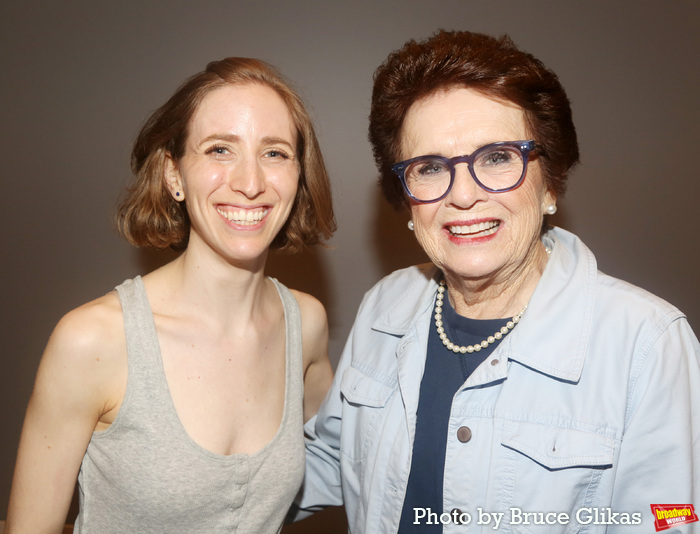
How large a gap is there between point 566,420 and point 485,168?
2.18 feet

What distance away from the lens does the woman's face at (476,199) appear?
1493 mm

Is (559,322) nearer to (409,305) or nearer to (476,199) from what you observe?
(476,199)

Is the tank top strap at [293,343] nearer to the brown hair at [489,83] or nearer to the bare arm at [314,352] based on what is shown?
the bare arm at [314,352]

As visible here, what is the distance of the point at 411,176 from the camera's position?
63.8 inches

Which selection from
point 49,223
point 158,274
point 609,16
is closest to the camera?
point 158,274

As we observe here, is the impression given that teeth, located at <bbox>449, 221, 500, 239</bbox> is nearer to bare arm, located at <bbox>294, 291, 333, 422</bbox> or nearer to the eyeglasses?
the eyeglasses

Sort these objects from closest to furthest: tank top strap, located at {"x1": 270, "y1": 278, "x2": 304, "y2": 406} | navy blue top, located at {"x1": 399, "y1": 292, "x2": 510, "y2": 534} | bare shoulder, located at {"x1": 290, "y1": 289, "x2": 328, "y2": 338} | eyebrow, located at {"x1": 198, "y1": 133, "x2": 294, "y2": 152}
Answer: navy blue top, located at {"x1": 399, "y1": 292, "x2": 510, "y2": 534}, eyebrow, located at {"x1": 198, "y1": 133, "x2": 294, "y2": 152}, tank top strap, located at {"x1": 270, "y1": 278, "x2": 304, "y2": 406}, bare shoulder, located at {"x1": 290, "y1": 289, "x2": 328, "y2": 338}

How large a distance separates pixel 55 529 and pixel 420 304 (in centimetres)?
123

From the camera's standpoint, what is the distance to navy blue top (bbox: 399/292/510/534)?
5.08 ft

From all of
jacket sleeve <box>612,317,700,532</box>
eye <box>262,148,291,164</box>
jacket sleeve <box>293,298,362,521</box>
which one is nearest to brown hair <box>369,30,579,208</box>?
eye <box>262,148,291,164</box>

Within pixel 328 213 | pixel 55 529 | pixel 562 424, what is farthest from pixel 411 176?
pixel 55 529

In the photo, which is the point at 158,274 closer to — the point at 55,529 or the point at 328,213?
the point at 328,213

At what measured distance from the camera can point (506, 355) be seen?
59.3 inches

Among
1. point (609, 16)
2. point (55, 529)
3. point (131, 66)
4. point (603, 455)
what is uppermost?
point (609, 16)
